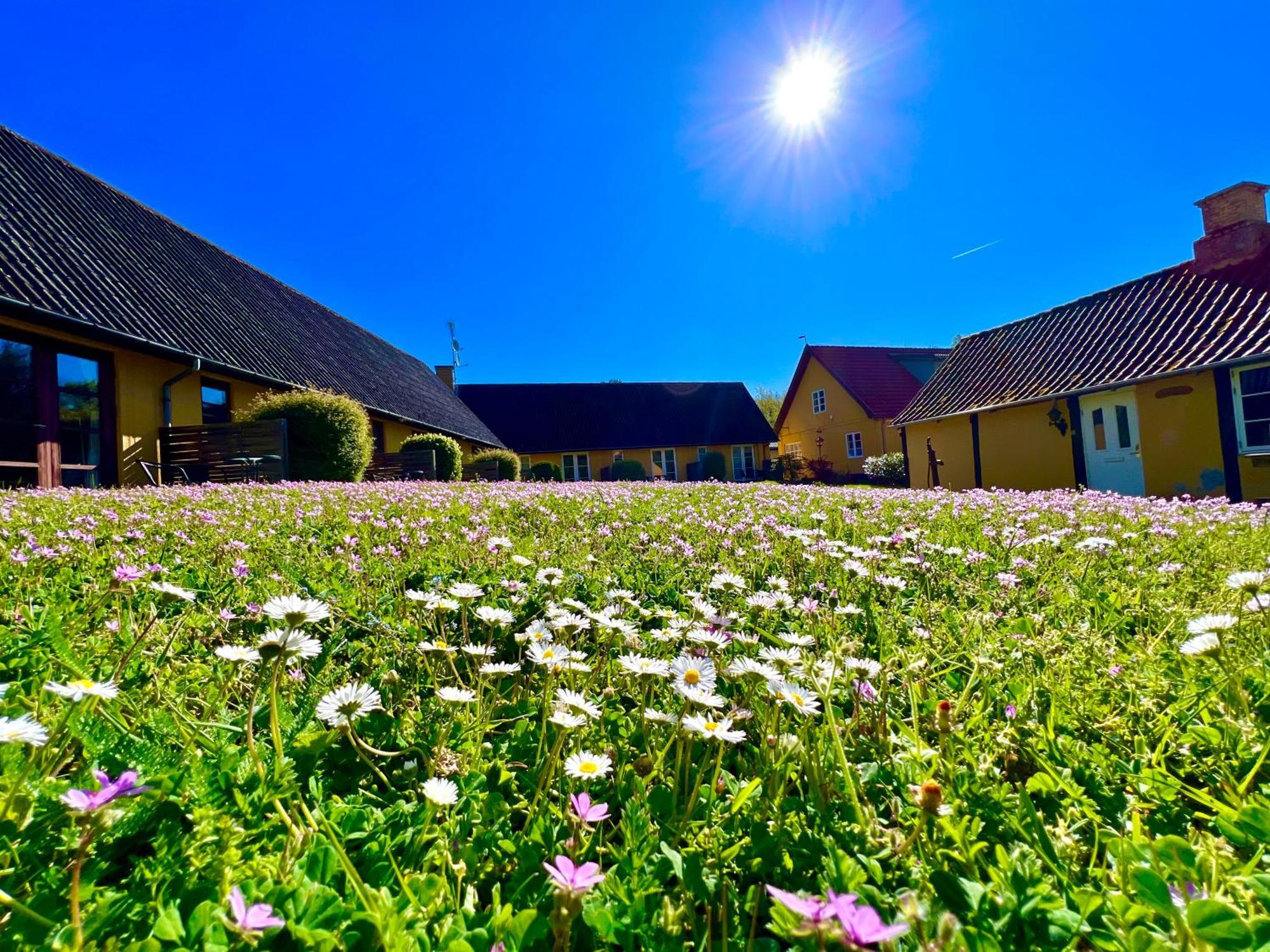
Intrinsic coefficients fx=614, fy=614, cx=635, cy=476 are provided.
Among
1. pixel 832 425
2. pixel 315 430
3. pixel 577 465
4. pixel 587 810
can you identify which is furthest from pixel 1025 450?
pixel 577 465

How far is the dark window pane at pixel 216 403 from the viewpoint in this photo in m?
12.1

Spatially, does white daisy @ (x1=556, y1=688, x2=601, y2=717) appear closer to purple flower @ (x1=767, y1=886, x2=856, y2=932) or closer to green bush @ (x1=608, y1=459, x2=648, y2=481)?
purple flower @ (x1=767, y1=886, x2=856, y2=932)

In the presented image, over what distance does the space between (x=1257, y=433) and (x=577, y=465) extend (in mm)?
26910

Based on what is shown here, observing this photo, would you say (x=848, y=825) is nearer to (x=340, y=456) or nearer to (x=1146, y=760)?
(x=1146, y=760)

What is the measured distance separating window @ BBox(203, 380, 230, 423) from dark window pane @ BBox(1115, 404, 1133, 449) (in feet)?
63.0

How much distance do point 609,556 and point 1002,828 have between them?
2489 millimetres

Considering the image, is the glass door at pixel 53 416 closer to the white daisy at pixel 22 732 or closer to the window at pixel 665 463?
the white daisy at pixel 22 732

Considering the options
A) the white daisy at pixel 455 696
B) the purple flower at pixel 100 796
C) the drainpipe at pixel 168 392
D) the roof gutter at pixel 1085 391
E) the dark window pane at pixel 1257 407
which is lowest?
the white daisy at pixel 455 696

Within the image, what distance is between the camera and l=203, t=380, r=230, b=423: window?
39.7ft

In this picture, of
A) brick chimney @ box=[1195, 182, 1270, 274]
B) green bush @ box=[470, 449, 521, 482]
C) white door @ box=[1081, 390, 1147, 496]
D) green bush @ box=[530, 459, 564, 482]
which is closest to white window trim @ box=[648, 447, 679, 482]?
green bush @ box=[530, 459, 564, 482]

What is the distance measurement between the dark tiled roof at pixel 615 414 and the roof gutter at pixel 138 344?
20643 mm

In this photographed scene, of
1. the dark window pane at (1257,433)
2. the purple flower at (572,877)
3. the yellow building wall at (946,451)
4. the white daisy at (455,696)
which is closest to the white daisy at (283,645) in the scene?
the white daisy at (455,696)

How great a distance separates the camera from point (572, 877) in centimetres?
69

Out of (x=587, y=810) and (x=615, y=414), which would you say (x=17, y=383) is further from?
(x=615, y=414)
